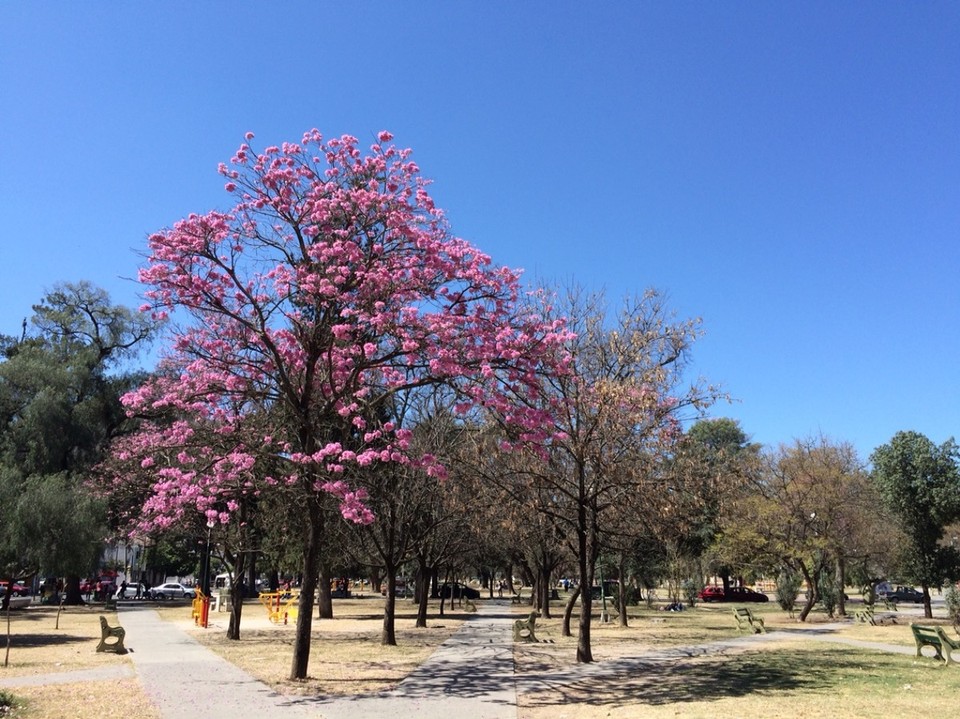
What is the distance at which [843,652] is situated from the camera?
1695 centimetres

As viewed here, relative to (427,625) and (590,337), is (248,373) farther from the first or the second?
(427,625)

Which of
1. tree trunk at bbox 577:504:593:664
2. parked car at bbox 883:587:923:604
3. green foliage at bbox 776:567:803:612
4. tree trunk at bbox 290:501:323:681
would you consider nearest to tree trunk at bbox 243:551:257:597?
tree trunk at bbox 290:501:323:681

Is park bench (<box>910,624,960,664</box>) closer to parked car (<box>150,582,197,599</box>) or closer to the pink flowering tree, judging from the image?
the pink flowering tree

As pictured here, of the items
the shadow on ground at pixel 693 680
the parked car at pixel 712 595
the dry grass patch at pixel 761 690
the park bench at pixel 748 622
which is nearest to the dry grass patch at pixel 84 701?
the dry grass patch at pixel 761 690

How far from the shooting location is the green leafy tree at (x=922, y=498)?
34.6 meters

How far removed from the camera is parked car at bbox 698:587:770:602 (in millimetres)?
52934

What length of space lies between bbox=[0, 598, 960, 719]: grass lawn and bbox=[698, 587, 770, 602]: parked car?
3076 cm

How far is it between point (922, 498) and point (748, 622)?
Result: 52.2 feet

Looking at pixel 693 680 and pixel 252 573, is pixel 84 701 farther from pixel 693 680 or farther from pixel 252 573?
pixel 252 573

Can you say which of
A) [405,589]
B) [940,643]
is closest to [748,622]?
[940,643]

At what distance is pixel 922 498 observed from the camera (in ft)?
115

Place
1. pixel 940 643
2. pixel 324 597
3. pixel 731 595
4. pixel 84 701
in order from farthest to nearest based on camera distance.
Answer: pixel 731 595, pixel 324 597, pixel 940 643, pixel 84 701

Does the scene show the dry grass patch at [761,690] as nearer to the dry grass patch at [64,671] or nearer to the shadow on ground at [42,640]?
the dry grass patch at [64,671]

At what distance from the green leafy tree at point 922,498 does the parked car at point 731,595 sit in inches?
709
